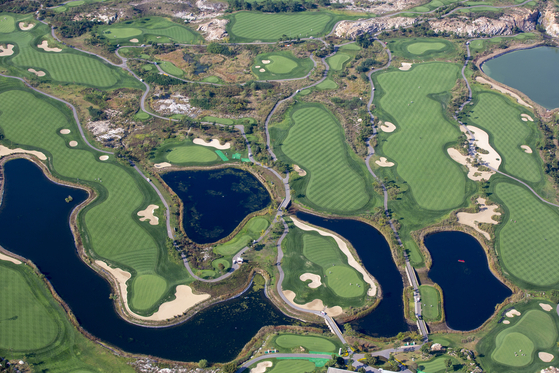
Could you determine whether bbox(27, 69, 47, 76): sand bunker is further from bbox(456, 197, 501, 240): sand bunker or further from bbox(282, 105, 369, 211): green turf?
bbox(456, 197, 501, 240): sand bunker

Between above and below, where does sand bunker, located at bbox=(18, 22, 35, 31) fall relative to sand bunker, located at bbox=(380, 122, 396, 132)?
above

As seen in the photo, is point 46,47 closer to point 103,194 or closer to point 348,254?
point 103,194

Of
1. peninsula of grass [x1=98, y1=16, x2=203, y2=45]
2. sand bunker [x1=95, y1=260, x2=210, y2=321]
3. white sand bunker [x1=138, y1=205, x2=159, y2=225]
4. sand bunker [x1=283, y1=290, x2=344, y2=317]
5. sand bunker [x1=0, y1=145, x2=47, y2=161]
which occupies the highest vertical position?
peninsula of grass [x1=98, y1=16, x2=203, y2=45]

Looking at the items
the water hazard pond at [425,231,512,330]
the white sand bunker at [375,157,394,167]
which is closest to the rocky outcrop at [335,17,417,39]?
the white sand bunker at [375,157,394,167]

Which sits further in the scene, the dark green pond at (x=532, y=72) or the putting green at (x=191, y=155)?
the dark green pond at (x=532, y=72)

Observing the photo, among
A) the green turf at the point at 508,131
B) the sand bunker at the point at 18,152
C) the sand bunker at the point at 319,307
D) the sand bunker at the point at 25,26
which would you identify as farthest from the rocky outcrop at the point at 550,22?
the sand bunker at the point at 25,26

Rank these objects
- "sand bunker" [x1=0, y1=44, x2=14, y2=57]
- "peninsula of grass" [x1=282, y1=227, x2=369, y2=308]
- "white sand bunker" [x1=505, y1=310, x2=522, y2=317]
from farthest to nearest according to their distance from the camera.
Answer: "sand bunker" [x1=0, y1=44, x2=14, y2=57]
"peninsula of grass" [x1=282, y1=227, x2=369, y2=308]
"white sand bunker" [x1=505, y1=310, x2=522, y2=317]

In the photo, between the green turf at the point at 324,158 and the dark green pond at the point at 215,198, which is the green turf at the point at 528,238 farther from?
the dark green pond at the point at 215,198
